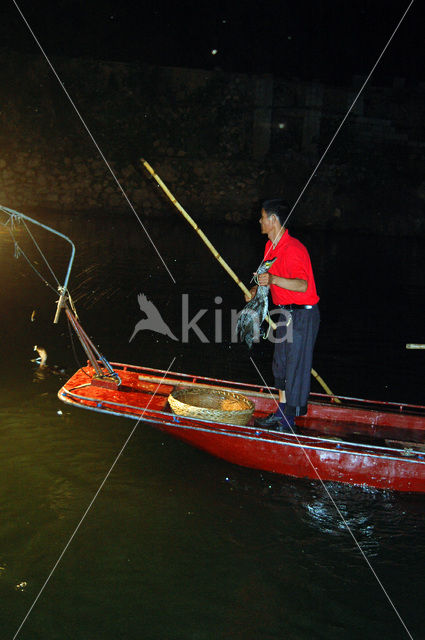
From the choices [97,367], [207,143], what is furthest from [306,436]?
[207,143]

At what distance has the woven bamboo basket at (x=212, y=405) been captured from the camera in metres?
5.23

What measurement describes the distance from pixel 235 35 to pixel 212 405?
2337 centimetres

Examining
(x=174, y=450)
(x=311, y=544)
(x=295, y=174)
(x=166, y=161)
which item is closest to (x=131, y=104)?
(x=166, y=161)

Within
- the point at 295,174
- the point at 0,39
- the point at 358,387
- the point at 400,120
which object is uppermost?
the point at 0,39

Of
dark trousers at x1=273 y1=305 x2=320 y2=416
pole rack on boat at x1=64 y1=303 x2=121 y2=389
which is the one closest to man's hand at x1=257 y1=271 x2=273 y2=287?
dark trousers at x1=273 y1=305 x2=320 y2=416

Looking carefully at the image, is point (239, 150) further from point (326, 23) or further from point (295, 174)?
point (326, 23)

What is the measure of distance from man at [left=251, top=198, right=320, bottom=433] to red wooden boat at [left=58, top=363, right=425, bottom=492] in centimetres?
31

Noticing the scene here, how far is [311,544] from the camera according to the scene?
4.54 m

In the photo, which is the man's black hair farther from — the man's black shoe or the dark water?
the dark water

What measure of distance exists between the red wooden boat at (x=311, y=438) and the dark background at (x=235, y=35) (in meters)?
21.5

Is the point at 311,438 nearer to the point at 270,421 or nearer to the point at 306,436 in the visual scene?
the point at 306,436

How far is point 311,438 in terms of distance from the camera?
16.6 ft

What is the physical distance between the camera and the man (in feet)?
15.8

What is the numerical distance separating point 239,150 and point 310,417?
1906 centimetres
